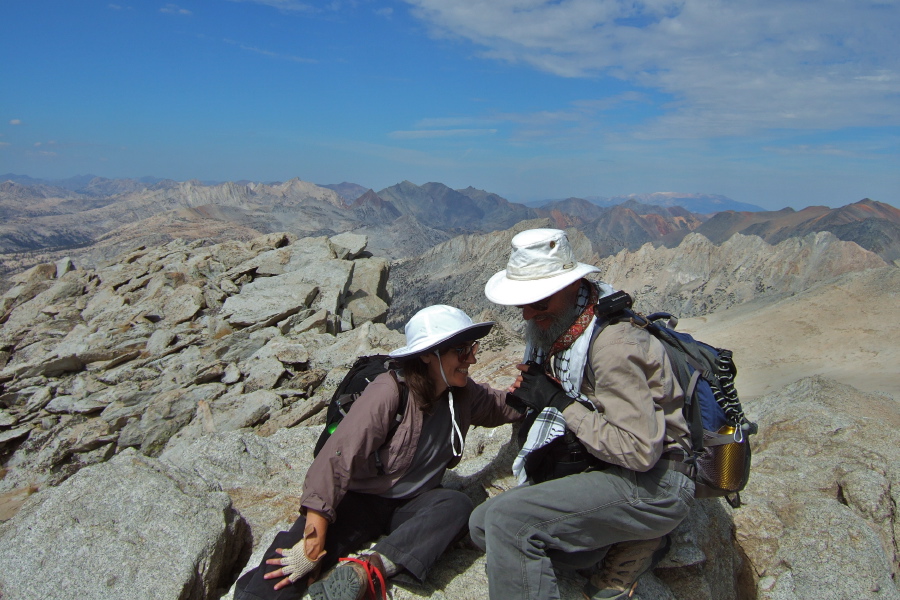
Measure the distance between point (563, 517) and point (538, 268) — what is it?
1807 millimetres

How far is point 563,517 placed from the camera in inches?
152

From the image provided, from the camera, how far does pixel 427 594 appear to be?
4414mm

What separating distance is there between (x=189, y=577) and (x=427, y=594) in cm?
195

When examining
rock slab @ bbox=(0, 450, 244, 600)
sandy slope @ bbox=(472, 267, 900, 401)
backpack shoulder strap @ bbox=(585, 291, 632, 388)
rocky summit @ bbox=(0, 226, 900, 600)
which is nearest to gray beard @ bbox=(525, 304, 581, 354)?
backpack shoulder strap @ bbox=(585, 291, 632, 388)

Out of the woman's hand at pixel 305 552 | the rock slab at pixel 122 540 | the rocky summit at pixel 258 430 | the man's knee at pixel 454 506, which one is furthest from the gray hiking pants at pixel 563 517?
the rock slab at pixel 122 540

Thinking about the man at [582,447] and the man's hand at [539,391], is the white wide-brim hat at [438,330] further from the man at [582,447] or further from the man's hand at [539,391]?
the man's hand at [539,391]

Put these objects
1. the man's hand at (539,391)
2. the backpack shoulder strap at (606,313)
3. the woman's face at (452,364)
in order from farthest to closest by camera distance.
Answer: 1. the woman's face at (452,364)
2. the man's hand at (539,391)
3. the backpack shoulder strap at (606,313)

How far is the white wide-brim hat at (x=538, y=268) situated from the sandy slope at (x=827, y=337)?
1506cm

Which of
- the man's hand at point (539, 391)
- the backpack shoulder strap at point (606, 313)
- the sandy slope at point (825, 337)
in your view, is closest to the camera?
the backpack shoulder strap at point (606, 313)

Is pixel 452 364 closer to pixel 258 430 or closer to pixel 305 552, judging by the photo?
pixel 305 552

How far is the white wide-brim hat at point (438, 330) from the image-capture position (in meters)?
4.31

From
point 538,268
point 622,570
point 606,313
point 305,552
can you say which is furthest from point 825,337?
point 305,552

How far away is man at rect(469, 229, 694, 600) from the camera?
12.0 feet

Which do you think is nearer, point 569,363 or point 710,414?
point 569,363
